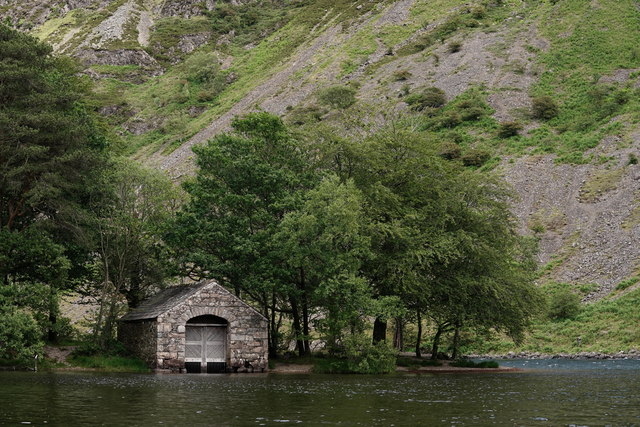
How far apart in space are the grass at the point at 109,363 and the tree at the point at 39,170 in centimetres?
241

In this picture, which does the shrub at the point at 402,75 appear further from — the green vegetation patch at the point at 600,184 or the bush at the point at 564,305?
the bush at the point at 564,305

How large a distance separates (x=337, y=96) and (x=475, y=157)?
1116 inches

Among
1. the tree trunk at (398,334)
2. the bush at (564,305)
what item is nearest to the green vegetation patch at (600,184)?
the bush at (564,305)

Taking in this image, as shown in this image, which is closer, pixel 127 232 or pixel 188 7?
pixel 127 232

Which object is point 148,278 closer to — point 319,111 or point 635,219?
point 635,219

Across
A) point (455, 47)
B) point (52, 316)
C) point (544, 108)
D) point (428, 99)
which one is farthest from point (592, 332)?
point (455, 47)

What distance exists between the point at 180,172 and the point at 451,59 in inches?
1810

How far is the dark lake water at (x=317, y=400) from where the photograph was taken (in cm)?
1636

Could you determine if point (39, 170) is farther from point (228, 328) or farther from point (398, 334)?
point (398, 334)

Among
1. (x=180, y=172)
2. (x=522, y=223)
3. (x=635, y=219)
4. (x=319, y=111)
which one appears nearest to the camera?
(x=635, y=219)

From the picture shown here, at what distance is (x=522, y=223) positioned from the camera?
67438mm

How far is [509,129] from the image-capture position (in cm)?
8719

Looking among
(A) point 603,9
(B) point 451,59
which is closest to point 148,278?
(B) point 451,59

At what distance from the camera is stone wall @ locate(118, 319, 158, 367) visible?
35.6 m
